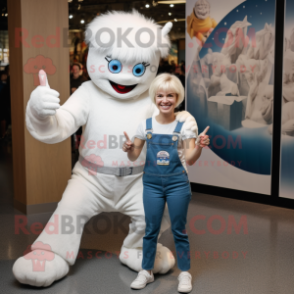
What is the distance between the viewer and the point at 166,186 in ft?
7.73

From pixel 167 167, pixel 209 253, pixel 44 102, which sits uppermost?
pixel 44 102

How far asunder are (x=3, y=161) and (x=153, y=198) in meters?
4.87

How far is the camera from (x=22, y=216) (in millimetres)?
3852

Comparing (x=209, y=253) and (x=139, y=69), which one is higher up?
(x=139, y=69)

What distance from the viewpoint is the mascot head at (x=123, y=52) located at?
2609 millimetres

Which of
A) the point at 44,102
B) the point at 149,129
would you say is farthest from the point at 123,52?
the point at 44,102

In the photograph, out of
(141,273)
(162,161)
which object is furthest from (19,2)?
(141,273)

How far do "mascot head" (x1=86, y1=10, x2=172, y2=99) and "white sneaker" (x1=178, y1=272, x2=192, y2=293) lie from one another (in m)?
1.14

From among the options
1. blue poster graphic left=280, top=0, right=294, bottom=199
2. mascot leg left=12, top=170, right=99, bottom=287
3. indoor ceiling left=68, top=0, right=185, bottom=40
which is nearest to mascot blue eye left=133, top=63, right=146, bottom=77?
mascot leg left=12, top=170, right=99, bottom=287

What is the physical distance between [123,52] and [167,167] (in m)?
0.77

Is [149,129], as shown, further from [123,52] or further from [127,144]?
[123,52]

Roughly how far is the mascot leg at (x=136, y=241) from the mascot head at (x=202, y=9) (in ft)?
8.14

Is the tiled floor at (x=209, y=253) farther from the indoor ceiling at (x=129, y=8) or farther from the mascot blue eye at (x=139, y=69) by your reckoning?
the indoor ceiling at (x=129, y=8)

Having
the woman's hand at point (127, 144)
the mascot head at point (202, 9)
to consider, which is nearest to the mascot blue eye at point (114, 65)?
the woman's hand at point (127, 144)
